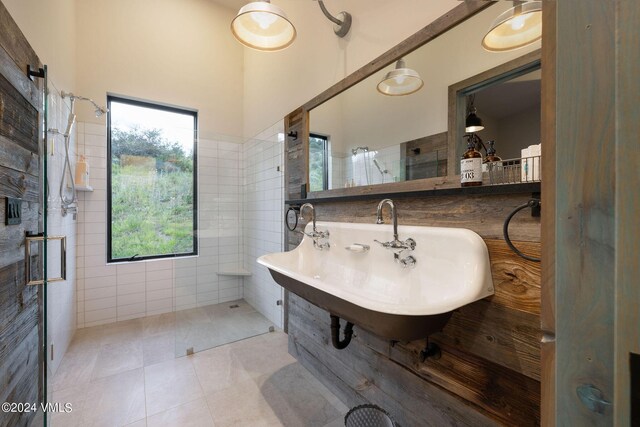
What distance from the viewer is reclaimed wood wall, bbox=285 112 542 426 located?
2.94 feet

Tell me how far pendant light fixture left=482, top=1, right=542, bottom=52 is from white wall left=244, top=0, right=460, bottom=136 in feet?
0.86

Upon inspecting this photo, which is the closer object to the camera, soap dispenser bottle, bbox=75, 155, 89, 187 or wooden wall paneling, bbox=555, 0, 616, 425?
wooden wall paneling, bbox=555, 0, 616, 425

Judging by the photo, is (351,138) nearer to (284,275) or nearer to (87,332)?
(284,275)

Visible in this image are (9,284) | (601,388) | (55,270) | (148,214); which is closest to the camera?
(601,388)

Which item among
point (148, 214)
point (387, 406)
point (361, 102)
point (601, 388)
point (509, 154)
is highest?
point (361, 102)

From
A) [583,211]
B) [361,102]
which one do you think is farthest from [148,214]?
[583,211]

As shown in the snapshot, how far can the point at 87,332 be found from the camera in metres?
2.61

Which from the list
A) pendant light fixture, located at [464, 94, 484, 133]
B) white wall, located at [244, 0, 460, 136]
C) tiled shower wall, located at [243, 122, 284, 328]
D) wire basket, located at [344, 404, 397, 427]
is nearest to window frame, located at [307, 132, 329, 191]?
white wall, located at [244, 0, 460, 136]

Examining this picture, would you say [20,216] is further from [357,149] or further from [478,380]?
Answer: [478,380]

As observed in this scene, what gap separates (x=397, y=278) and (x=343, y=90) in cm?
125

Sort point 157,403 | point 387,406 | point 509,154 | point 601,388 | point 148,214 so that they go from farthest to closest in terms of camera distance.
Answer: point 148,214, point 157,403, point 387,406, point 509,154, point 601,388

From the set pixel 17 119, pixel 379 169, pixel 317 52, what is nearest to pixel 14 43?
pixel 17 119

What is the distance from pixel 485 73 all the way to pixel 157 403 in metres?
2.48

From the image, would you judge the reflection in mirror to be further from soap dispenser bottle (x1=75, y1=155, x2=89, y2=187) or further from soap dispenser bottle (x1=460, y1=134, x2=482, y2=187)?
soap dispenser bottle (x1=75, y1=155, x2=89, y2=187)
